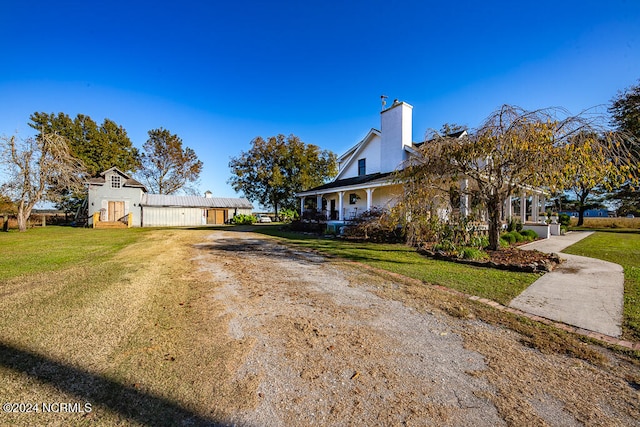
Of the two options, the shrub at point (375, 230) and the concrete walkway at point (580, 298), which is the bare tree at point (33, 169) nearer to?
the shrub at point (375, 230)

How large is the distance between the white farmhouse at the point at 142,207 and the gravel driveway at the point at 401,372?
2848cm

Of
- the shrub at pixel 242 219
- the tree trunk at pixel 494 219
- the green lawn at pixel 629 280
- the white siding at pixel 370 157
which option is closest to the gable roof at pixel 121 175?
the shrub at pixel 242 219

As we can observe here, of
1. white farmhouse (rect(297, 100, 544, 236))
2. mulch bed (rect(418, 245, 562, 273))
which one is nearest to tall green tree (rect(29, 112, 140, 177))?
white farmhouse (rect(297, 100, 544, 236))

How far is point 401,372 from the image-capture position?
2.61 metres

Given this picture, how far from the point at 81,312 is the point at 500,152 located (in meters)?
9.87

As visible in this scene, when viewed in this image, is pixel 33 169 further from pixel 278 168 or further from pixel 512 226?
pixel 512 226

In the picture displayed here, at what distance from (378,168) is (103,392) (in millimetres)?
18048

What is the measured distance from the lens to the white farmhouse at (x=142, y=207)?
26094 millimetres

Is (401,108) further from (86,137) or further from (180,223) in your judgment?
(86,137)

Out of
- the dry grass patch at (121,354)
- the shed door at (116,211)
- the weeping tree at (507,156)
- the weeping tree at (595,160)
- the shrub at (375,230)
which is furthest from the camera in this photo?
the shed door at (116,211)

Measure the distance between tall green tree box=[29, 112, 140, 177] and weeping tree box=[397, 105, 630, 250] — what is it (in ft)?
120

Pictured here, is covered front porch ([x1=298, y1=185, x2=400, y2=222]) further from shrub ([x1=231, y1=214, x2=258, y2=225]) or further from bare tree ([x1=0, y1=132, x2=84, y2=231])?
bare tree ([x1=0, y1=132, x2=84, y2=231])

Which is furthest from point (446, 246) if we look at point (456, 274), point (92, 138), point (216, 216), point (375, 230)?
point (92, 138)

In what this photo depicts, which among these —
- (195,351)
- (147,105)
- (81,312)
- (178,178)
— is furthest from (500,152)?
(178,178)
